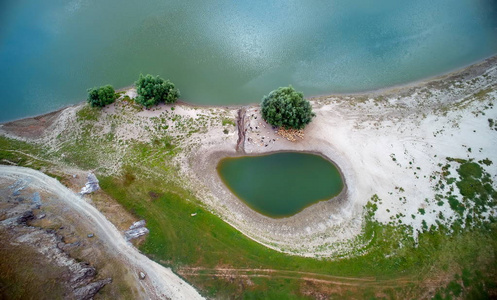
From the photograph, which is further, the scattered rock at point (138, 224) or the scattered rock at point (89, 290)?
the scattered rock at point (138, 224)

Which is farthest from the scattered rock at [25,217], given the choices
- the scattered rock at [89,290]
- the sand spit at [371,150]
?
the sand spit at [371,150]

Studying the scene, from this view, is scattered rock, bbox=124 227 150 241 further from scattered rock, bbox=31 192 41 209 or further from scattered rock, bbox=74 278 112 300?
scattered rock, bbox=31 192 41 209

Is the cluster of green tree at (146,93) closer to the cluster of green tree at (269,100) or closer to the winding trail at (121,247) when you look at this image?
the cluster of green tree at (269,100)

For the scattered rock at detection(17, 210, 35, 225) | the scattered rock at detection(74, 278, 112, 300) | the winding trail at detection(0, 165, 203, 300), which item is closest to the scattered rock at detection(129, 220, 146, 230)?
the winding trail at detection(0, 165, 203, 300)

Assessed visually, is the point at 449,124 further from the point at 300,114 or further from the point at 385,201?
the point at 300,114

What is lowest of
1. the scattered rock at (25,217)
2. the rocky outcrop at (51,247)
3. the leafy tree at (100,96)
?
the rocky outcrop at (51,247)

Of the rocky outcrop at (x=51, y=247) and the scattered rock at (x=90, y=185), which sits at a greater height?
the scattered rock at (x=90, y=185)

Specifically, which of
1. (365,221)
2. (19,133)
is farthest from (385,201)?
(19,133)

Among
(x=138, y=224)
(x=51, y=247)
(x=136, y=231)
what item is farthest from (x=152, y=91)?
(x=51, y=247)
